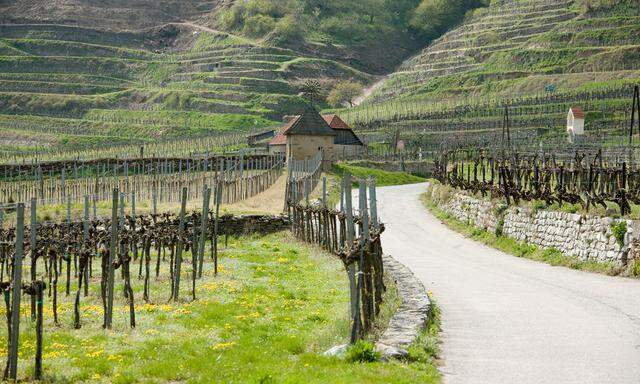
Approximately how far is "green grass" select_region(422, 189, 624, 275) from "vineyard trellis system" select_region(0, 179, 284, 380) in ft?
28.0

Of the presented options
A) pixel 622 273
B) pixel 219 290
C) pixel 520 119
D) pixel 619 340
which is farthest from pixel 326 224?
pixel 520 119

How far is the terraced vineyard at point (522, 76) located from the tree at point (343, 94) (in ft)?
25.6

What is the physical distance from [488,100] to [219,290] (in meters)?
95.6

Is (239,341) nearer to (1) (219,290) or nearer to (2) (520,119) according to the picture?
(1) (219,290)

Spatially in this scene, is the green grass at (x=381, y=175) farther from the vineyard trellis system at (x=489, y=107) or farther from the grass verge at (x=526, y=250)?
the grass verge at (x=526, y=250)

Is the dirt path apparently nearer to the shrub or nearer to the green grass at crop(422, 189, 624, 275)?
the green grass at crop(422, 189, 624, 275)

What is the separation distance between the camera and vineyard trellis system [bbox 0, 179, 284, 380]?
14.4 m

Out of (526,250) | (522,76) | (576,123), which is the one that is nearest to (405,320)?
(526,250)

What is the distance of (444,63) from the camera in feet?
515

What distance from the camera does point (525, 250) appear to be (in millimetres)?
28359

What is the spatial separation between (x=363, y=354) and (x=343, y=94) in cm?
15455

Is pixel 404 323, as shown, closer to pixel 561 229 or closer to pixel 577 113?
pixel 561 229

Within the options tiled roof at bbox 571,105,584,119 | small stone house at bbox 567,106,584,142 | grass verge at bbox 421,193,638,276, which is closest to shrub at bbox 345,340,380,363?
grass verge at bbox 421,193,638,276

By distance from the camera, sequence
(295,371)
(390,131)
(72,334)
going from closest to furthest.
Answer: (295,371)
(72,334)
(390,131)
